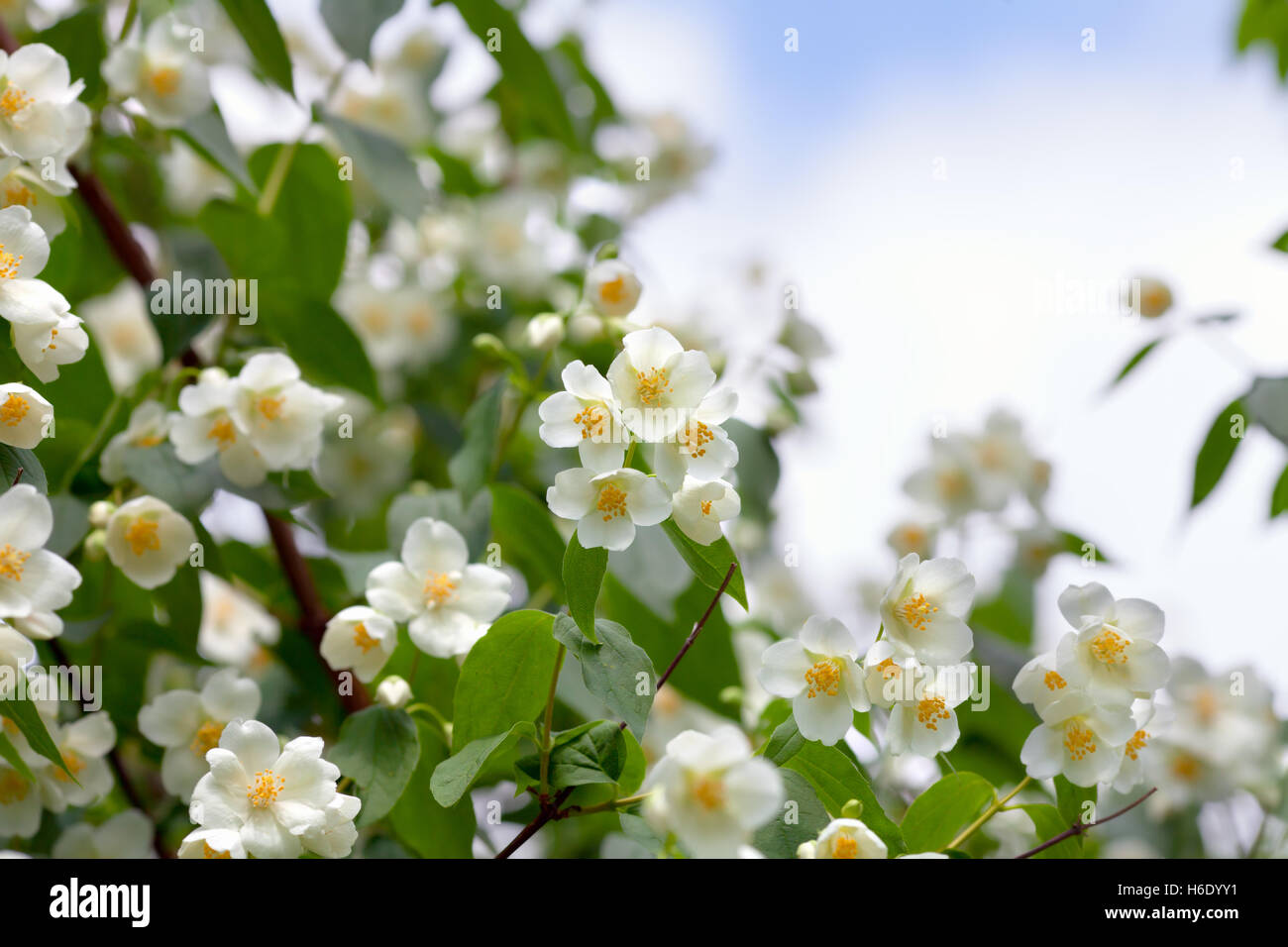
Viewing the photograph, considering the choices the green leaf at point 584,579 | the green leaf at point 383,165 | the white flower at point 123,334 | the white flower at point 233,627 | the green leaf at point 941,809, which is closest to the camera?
the green leaf at point 584,579

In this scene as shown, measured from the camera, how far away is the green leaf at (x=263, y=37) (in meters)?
1.06

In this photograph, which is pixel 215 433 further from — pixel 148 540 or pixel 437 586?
pixel 437 586

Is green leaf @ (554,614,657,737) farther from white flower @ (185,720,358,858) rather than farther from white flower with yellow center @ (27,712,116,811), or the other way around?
white flower with yellow center @ (27,712,116,811)

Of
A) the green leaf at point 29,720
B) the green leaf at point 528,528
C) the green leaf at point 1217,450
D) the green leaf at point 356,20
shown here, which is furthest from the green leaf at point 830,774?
the green leaf at point 356,20

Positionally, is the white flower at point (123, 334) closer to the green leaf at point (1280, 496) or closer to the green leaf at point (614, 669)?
the green leaf at point (614, 669)

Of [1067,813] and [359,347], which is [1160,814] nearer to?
[1067,813]

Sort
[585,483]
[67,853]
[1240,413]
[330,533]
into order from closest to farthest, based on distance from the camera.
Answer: [585,483] < [67,853] < [1240,413] < [330,533]

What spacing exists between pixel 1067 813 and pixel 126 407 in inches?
34.6

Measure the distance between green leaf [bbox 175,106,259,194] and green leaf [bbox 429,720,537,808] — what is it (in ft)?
2.36

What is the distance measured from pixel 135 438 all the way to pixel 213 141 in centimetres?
35

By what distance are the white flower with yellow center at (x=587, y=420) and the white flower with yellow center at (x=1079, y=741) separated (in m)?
0.35

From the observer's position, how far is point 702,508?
71cm
